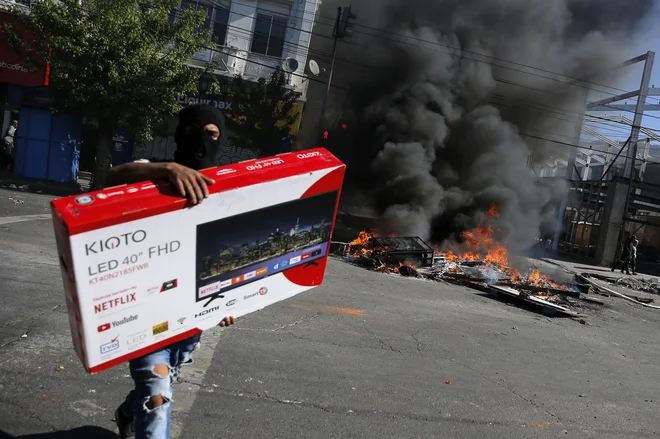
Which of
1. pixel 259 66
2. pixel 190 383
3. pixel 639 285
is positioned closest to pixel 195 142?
pixel 190 383

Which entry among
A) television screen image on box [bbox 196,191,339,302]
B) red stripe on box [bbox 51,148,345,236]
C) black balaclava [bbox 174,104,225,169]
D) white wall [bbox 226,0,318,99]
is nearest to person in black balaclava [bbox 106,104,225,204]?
black balaclava [bbox 174,104,225,169]

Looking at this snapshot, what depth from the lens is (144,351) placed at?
6.52 feet

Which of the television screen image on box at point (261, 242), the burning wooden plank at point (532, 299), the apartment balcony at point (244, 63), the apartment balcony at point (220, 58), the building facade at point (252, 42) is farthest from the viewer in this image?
the building facade at point (252, 42)

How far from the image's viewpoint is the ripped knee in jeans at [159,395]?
207cm

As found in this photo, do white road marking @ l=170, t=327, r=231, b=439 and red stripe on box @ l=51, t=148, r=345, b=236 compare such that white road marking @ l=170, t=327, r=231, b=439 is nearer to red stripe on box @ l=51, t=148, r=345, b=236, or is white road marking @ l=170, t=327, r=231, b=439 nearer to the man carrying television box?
the man carrying television box

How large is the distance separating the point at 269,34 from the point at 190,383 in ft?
Answer: 73.5

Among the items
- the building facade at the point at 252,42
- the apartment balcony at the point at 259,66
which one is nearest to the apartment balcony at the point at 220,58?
the building facade at the point at 252,42

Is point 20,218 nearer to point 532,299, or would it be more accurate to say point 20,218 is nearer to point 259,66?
point 532,299

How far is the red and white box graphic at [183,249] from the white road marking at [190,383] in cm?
97

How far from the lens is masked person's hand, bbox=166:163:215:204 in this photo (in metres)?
1.86

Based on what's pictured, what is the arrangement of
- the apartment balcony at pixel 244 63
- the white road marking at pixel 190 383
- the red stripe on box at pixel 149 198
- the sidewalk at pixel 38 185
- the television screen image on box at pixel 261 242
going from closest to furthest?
1. the red stripe on box at pixel 149 198
2. the television screen image on box at pixel 261 242
3. the white road marking at pixel 190 383
4. the sidewalk at pixel 38 185
5. the apartment balcony at pixel 244 63

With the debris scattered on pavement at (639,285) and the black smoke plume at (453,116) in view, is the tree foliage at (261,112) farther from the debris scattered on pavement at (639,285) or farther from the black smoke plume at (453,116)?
the debris scattered on pavement at (639,285)

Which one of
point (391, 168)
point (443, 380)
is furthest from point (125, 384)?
point (391, 168)

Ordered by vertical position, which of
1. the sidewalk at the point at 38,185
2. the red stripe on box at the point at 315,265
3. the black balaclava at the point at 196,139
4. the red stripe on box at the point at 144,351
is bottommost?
the sidewalk at the point at 38,185
